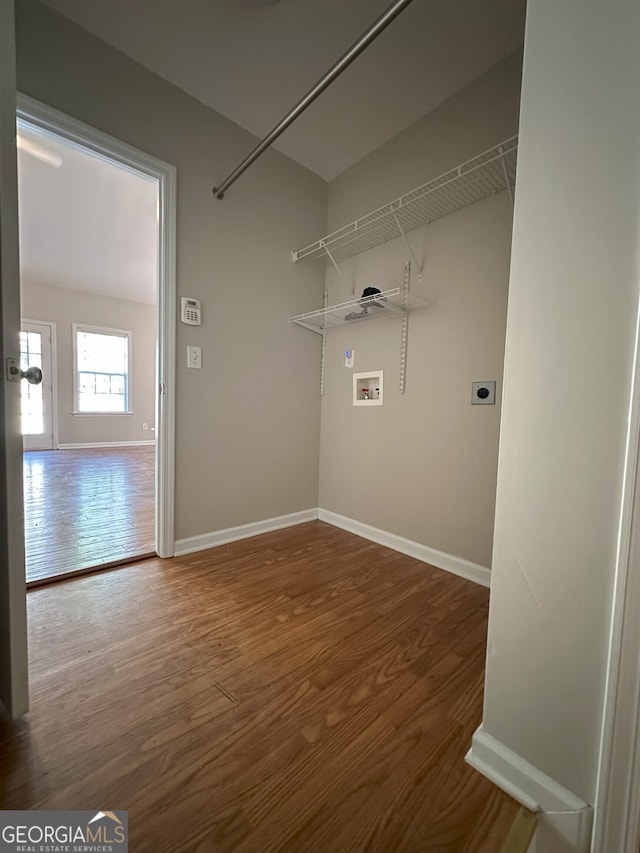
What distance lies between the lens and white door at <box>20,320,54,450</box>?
17.7 ft

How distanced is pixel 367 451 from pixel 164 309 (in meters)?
1.51

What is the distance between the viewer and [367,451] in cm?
229

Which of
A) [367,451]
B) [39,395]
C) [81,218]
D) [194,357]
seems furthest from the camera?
[39,395]

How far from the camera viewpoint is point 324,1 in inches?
55.4

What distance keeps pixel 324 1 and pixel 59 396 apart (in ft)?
21.0

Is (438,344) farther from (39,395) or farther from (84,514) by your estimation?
(39,395)

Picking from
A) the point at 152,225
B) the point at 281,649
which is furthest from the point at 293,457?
the point at 152,225

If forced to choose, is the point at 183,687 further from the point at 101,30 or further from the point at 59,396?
the point at 59,396

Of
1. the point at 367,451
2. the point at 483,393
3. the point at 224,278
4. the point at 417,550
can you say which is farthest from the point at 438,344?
the point at 224,278

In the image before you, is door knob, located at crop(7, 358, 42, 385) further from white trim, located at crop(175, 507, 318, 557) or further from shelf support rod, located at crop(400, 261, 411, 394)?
shelf support rod, located at crop(400, 261, 411, 394)

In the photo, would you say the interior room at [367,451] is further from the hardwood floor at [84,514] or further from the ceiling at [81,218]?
the ceiling at [81,218]

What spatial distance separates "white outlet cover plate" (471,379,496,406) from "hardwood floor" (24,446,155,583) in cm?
204

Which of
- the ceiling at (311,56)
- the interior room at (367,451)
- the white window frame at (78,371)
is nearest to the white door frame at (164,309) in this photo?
the interior room at (367,451)

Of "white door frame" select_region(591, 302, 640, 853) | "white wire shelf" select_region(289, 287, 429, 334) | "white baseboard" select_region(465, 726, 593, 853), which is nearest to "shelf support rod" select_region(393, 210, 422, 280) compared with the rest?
"white wire shelf" select_region(289, 287, 429, 334)
